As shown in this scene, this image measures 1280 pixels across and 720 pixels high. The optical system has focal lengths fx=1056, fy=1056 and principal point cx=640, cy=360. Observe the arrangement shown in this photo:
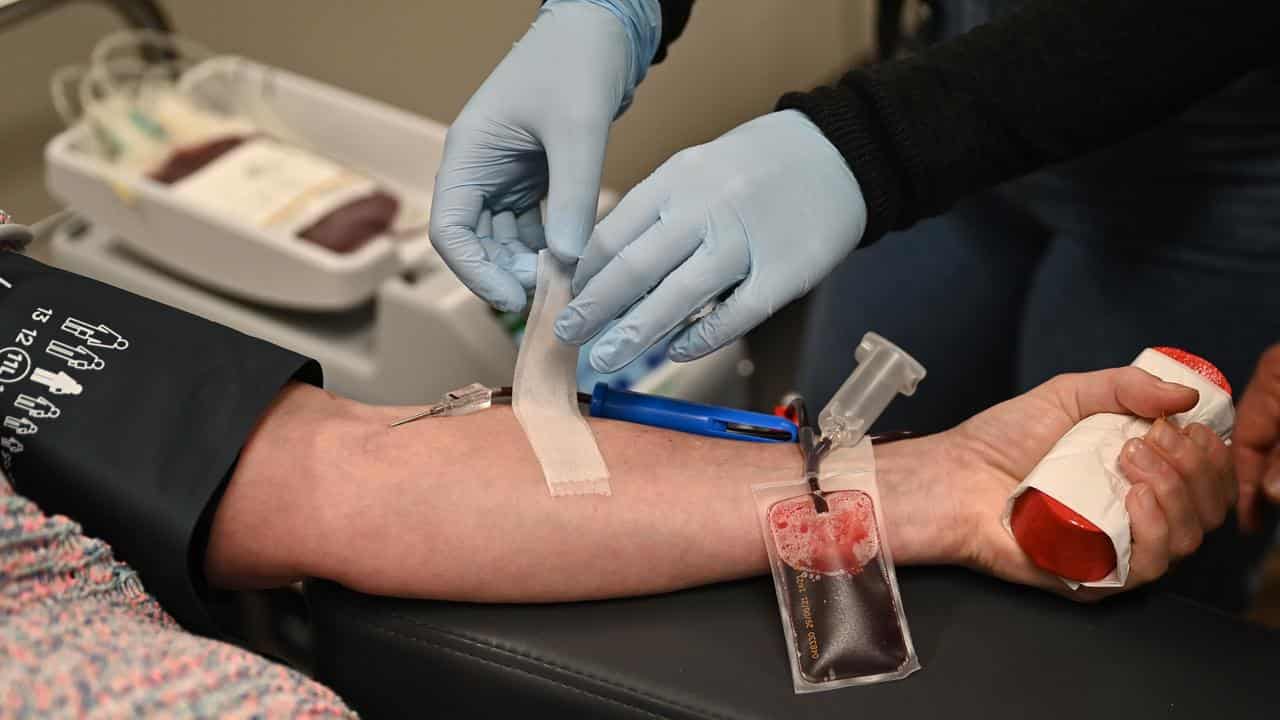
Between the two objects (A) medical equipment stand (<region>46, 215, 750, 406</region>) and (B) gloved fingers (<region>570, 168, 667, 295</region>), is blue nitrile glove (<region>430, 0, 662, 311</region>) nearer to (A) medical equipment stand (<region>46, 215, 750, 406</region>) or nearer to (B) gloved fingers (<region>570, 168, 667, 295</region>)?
(B) gloved fingers (<region>570, 168, 667, 295</region>)

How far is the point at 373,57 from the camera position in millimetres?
1544

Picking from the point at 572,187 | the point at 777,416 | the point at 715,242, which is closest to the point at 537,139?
the point at 572,187

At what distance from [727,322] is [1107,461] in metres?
0.30

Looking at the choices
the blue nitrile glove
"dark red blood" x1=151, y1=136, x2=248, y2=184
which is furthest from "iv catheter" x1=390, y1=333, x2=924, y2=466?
"dark red blood" x1=151, y1=136, x2=248, y2=184

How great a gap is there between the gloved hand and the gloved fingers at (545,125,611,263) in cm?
2

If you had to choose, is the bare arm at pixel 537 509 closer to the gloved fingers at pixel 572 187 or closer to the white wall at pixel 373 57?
the gloved fingers at pixel 572 187

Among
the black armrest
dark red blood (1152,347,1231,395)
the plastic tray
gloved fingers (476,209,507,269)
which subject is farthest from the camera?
the plastic tray

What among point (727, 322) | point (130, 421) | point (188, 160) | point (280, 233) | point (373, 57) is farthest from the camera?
point (373, 57)

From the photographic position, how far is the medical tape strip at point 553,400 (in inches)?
31.0

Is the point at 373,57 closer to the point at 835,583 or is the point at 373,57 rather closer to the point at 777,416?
the point at 777,416

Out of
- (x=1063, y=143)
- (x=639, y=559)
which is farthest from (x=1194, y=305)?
(x=639, y=559)

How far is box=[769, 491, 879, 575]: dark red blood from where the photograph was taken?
76 centimetres

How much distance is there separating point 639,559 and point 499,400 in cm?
18

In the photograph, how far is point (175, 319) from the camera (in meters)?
0.80
